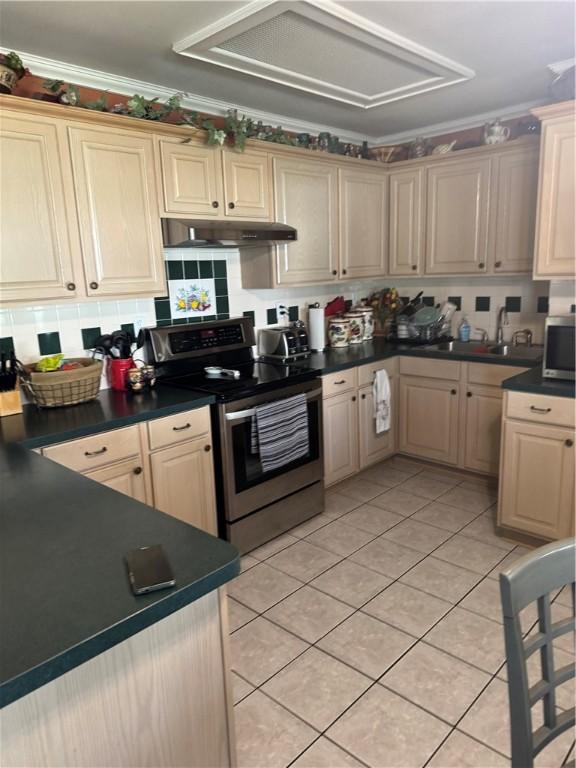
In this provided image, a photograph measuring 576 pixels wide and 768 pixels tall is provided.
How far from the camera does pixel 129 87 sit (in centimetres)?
276

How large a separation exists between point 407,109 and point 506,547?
271 cm

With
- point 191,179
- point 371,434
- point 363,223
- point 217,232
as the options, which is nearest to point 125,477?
point 217,232

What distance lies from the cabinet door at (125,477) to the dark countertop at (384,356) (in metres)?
1.24

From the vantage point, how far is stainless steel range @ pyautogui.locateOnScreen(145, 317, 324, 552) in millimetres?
2656

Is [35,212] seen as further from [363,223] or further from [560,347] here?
[560,347]

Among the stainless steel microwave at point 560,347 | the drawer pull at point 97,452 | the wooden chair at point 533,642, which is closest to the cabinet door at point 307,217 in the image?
the stainless steel microwave at point 560,347

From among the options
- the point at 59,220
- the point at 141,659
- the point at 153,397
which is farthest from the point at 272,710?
the point at 59,220

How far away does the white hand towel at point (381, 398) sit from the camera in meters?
3.63

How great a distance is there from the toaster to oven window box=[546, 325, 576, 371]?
4.70 ft

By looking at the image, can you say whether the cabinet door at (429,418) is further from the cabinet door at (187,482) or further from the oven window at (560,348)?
→ the cabinet door at (187,482)

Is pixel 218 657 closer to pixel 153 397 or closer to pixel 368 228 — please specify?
pixel 153 397

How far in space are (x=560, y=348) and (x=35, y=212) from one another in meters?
2.53

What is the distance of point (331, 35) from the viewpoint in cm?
224

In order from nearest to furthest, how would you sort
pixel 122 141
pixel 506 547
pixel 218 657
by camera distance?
1. pixel 218 657
2. pixel 122 141
3. pixel 506 547
